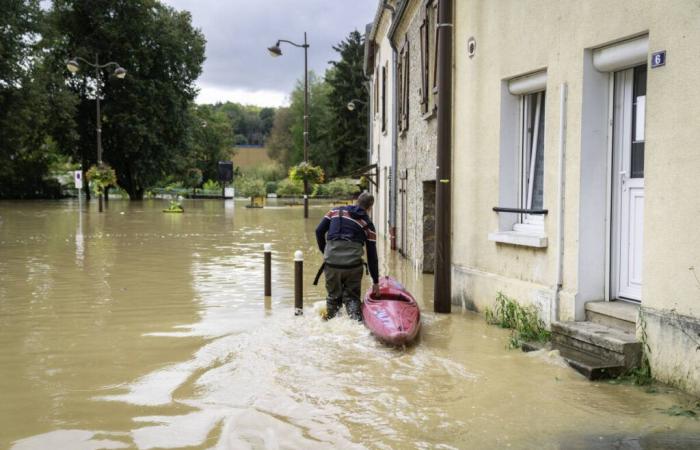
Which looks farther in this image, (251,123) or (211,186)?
(251,123)

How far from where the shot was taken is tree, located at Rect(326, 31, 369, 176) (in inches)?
2110

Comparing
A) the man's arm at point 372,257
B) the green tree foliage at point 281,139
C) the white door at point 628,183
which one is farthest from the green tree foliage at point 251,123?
the white door at point 628,183

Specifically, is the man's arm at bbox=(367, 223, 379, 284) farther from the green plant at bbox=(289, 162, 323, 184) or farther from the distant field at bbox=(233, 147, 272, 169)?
the distant field at bbox=(233, 147, 272, 169)

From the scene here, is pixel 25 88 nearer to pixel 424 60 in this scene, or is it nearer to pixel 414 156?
pixel 414 156

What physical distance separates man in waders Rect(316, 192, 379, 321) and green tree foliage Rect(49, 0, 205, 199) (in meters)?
39.6

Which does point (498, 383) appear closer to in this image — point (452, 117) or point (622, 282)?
point (622, 282)

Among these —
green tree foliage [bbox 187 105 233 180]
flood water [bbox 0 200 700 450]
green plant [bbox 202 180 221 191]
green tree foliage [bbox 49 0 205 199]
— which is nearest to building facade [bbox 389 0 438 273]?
flood water [bbox 0 200 700 450]

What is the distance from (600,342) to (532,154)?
114 inches

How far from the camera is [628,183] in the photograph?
6637 millimetres

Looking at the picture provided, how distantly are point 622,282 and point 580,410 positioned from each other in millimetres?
2045

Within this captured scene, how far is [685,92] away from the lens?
5.49 meters

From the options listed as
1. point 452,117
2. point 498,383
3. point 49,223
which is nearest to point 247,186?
point 49,223

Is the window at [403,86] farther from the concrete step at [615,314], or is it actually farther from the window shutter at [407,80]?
the concrete step at [615,314]

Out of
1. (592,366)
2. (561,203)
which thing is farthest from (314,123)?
(592,366)
